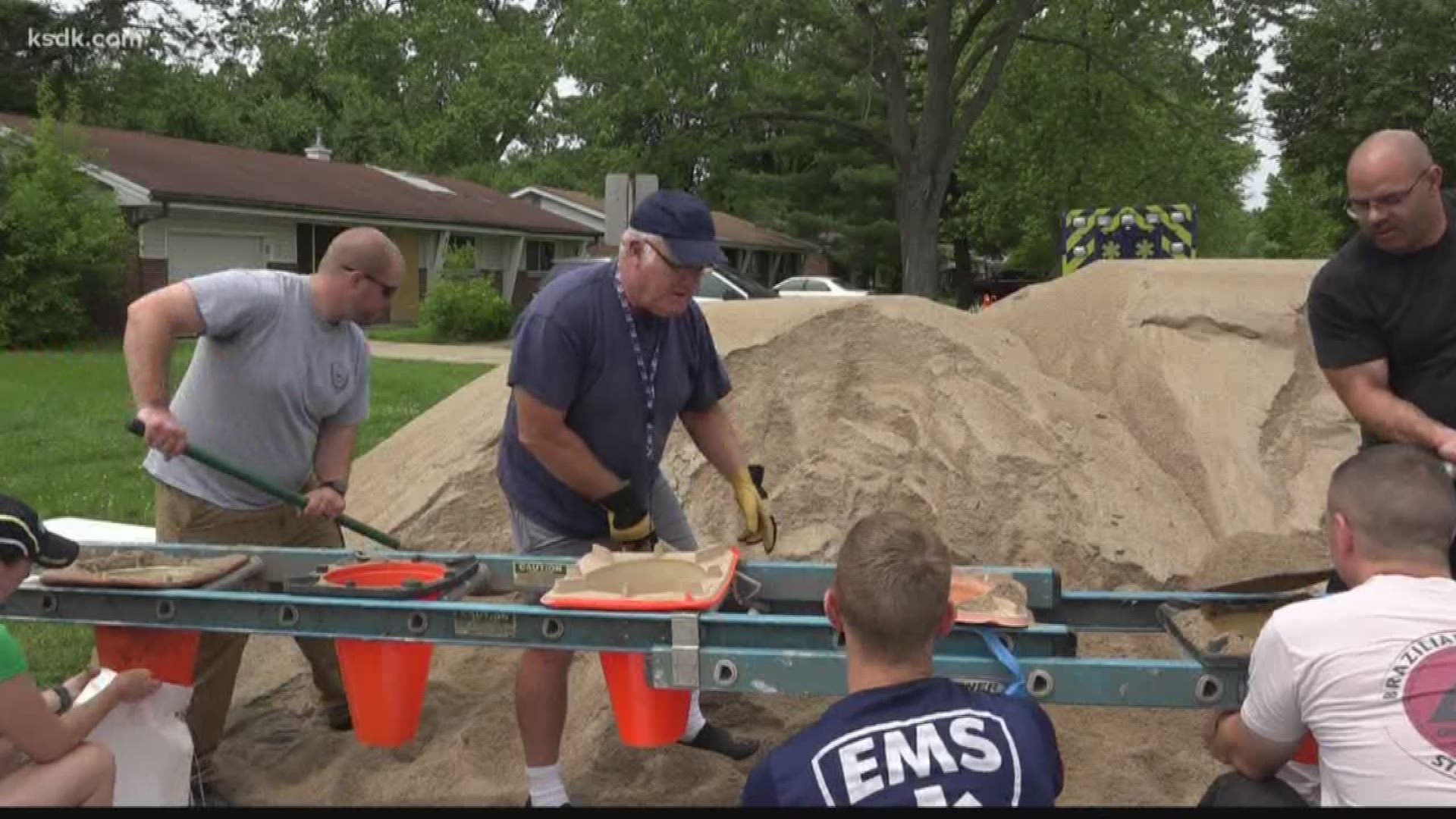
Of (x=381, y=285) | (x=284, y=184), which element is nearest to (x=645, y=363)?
(x=381, y=285)

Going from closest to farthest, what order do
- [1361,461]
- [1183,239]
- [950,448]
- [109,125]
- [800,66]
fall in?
[1361,461], [950,448], [1183,239], [800,66], [109,125]

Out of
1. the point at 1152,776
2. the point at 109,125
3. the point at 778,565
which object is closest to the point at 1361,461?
the point at 778,565

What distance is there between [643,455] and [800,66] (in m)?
19.6

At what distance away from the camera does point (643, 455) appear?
308cm

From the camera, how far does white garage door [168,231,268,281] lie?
17391mm

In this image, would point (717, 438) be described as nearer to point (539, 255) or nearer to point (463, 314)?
point (463, 314)

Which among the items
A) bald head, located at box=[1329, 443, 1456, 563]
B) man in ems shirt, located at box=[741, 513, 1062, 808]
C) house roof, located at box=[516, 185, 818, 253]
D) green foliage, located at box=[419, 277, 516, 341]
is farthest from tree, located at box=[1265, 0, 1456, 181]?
man in ems shirt, located at box=[741, 513, 1062, 808]

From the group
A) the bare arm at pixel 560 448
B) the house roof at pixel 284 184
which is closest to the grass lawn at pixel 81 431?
the bare arm at pixel 560 448

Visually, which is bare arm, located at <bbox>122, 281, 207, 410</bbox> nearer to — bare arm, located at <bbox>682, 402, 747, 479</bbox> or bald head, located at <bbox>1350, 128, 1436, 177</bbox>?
bare arm, located at <bbox>682, 402, 747, 479</bbox>

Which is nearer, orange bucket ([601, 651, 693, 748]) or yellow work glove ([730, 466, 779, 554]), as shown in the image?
orange bucket ([601, 651, 693, 748])

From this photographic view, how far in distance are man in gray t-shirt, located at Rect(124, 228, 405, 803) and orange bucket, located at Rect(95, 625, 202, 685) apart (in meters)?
0.38

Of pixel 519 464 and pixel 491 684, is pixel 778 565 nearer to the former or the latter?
pixel 519 464

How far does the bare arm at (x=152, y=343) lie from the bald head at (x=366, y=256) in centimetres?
39

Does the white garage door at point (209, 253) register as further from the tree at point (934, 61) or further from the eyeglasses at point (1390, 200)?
the eyeglasses at point (1390, 200)
